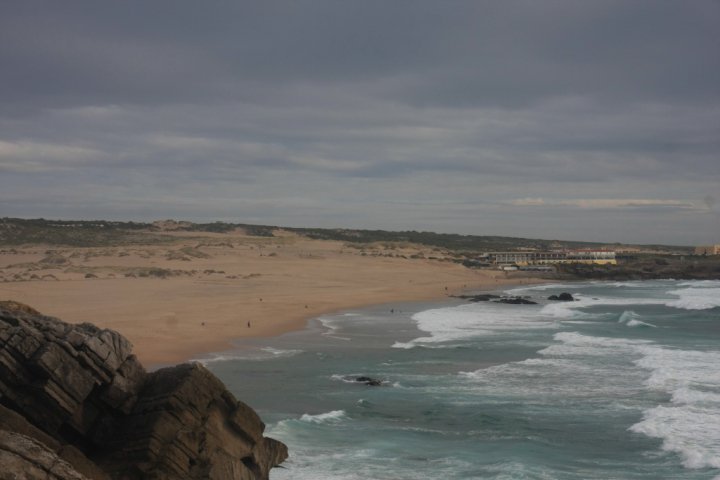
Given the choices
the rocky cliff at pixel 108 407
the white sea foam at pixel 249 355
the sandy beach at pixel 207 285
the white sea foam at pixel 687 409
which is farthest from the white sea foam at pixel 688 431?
the sandy beach at pixel 207 285

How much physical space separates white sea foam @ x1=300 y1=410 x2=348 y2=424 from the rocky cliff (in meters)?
6.90

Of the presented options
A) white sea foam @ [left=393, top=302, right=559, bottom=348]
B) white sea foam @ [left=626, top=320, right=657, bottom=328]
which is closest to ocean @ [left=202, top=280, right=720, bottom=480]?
white sea foam @ [left=393, top=302, right=559, bottom=348]

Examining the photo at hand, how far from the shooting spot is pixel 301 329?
36406mm

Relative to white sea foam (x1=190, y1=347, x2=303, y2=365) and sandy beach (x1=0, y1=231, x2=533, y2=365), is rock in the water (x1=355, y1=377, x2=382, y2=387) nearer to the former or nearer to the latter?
white sea foam (x1=190, y1=347, x2=303, y2=365)

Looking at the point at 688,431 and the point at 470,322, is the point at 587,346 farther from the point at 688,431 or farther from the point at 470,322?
the point at 688,431

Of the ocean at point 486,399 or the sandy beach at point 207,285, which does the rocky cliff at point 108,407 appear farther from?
the sandy beach at point 207,285

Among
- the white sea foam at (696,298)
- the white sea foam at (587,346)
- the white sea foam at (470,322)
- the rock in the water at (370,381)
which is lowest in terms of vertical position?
the rock in the water at (370,381)

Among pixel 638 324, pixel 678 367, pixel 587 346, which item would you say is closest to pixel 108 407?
pixel 678 367

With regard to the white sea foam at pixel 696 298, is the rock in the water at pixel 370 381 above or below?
below

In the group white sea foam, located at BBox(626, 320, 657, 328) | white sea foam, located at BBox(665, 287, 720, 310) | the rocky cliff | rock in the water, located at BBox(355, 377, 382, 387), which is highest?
the rocky cliff

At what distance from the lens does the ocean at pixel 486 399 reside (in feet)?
53.4

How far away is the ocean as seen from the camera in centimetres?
1627

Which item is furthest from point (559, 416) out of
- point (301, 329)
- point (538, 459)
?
point (301, 329)

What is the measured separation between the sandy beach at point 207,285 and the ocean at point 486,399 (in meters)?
3.60
